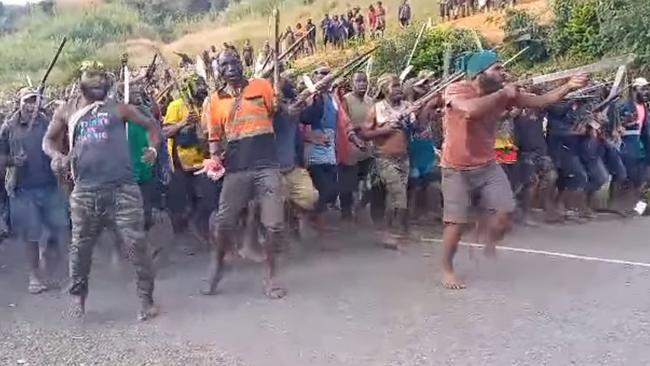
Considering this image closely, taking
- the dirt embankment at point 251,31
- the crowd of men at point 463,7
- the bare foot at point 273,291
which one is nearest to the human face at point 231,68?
the bare foot at point 273,291

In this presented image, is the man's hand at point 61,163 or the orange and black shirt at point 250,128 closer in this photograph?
the man's hand at point 61,163

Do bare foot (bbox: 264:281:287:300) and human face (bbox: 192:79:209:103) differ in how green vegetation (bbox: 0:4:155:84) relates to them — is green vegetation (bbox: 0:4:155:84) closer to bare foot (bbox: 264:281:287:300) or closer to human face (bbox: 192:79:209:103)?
human face (bbox: 192:79:209:103)

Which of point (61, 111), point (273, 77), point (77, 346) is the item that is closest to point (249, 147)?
point (273, 77)

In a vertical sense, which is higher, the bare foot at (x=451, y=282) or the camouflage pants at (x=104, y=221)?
the camouflage pants at (x=104, y=221)

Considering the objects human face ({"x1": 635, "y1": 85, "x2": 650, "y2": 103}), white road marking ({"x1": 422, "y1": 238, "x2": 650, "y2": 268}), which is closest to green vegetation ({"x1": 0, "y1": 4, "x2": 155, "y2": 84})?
human face ({"x1": 635, "y1": 85, "x2": 650, "y2": 103})

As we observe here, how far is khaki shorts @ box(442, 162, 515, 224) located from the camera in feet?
24.8

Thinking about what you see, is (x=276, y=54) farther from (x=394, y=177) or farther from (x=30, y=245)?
(x=30, y=245)

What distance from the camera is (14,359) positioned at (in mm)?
6320

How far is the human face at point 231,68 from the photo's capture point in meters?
7.37

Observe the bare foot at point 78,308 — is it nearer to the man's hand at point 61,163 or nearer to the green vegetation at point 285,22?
the man's hand at point 61,163

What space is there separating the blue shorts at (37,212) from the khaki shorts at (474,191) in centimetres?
310

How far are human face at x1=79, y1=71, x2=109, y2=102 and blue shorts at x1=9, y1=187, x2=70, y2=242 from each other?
1693mm

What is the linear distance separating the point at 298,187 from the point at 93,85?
79.9 inches

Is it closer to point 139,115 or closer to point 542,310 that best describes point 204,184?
point 139,115
